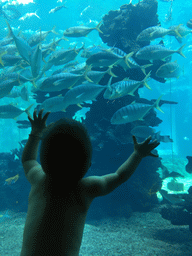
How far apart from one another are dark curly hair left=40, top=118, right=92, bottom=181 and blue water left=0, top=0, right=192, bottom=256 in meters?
4.33

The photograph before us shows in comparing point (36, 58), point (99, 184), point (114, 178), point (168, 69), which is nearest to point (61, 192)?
point (99, 184)

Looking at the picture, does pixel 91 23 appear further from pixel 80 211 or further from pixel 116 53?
pixel 80 211

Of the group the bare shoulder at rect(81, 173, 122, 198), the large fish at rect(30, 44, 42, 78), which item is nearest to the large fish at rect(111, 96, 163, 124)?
the large fish at rect(30, 44, 42, 78)

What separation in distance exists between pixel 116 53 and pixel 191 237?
4707 mm

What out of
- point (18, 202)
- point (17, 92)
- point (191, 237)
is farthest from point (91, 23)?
point (191, 237)

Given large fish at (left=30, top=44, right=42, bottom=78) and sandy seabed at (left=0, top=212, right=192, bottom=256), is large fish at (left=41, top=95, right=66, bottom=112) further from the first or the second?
sandy seabed at (left=0, top=212, right=192, bottom=256)

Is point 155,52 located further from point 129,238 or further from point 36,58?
point 129,238

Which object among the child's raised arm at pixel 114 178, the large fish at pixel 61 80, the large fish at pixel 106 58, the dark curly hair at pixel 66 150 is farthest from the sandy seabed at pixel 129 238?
the large fish at pixel 106 58

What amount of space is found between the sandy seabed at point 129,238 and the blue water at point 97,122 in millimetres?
734

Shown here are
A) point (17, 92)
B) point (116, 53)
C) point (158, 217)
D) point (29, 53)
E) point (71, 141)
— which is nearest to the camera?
point (71, 141)

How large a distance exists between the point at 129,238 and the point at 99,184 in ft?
11.2

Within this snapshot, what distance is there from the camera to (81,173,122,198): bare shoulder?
1.30m

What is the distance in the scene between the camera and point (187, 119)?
28.4m

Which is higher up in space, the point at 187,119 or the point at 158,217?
the point at 187,119
